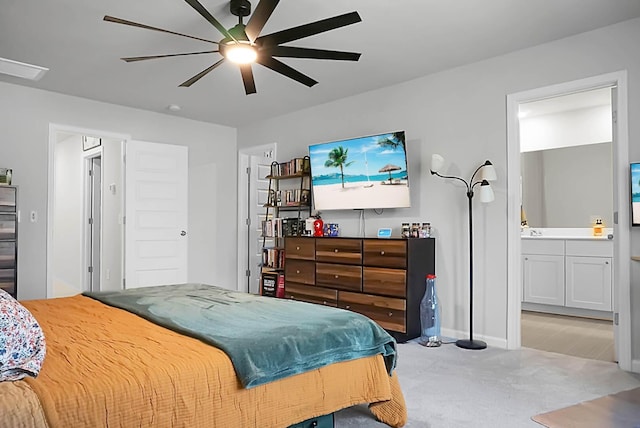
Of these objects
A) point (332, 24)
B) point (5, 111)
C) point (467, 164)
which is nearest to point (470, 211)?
point (467, 164)

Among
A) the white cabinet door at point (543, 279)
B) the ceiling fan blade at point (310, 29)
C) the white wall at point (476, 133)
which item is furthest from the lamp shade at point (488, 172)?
the white cabinet door at point (543, 279)

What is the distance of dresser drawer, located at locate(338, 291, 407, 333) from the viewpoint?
4000 mm

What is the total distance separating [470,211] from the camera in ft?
13.0

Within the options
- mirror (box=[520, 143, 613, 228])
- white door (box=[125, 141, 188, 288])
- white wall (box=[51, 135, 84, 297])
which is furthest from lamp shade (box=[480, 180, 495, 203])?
white wall (box=[51, 135, 84, 297])

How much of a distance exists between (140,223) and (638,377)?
5.17 m

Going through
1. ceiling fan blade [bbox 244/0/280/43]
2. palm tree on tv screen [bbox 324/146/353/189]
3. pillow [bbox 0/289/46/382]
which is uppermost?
ceiling fan blade [bbox 244/0/280/43]

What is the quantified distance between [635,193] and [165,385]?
3292mm

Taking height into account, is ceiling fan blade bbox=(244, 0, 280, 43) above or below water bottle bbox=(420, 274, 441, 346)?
above

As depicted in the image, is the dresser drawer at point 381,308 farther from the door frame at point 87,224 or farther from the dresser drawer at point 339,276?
the door frame at point 87,224

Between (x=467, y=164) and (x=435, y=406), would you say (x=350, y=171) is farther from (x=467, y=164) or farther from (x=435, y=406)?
(x=435, y=406)

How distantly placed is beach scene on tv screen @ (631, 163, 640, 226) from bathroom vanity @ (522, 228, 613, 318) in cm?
200

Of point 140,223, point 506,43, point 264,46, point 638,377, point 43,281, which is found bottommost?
point 638,377

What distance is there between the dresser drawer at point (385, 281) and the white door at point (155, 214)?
283 cm

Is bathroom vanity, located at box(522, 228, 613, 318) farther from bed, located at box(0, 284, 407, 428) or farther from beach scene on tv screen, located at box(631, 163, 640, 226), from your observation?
bed, located at box(0, 284, 407, 428)
